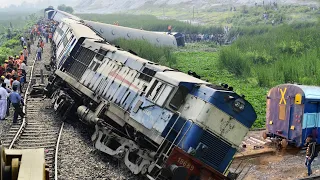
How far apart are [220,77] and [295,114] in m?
13.7

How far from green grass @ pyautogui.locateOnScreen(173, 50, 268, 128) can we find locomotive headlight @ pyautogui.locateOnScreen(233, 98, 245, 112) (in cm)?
924

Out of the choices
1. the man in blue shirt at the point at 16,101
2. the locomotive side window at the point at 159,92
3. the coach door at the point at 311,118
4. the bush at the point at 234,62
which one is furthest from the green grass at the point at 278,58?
the man in blue shirt at the point at 16,101

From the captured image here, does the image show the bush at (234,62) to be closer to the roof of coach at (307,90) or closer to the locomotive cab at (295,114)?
the locomotive cab at (295,114)

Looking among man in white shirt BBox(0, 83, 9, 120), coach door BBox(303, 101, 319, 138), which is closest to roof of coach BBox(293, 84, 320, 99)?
coach door BBox(303, 101, 319, 138)

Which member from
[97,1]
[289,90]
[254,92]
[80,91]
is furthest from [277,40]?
[97,1]

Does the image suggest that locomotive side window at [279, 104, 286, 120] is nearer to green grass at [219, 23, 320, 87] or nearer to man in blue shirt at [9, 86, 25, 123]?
green grass at [219, 23, 320, 87]

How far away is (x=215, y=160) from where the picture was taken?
32.6ft

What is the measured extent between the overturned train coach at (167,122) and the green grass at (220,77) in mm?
8476

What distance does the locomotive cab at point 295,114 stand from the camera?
15008 mm

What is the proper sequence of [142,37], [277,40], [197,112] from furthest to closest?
1. [142,37]
2. [277,40]
3. [197,112]

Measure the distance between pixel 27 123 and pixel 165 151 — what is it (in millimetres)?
6985

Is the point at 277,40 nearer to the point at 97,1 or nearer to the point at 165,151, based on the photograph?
the point at 165,151

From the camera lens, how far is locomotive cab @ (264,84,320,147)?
1501 centimetres

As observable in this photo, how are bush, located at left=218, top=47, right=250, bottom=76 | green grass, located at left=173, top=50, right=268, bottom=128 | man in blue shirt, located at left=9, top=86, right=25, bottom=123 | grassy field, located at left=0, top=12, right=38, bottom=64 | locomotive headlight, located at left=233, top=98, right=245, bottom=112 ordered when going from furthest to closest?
grassy field, located at left=0, top=12, right=38, bottom=64, bush, located at left=218, top=47, right=250, bottom=76, green grass, located at left=173, top=50, right=268, bottom=128, man in blue shirt, located at left=9, top=86, right=25, bottom=123, locomotive headlight, located at left=233, top=98, right=245, bottom=112
